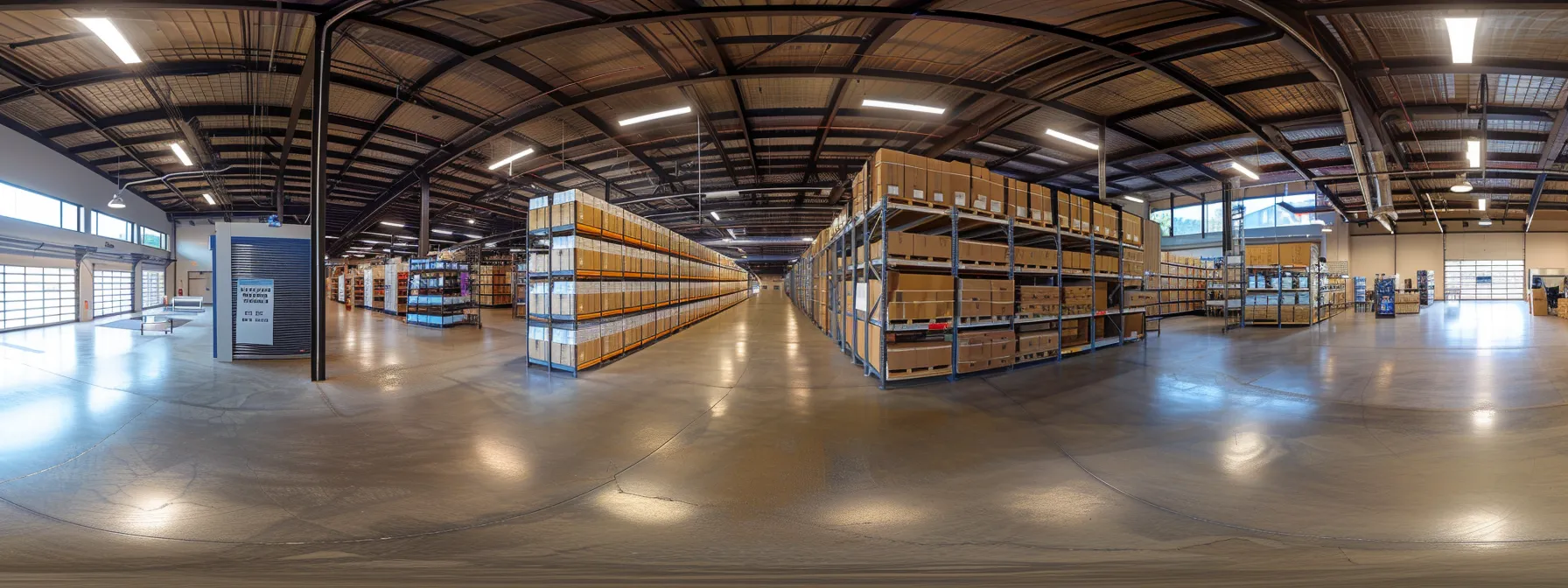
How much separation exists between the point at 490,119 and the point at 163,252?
25.5 metres

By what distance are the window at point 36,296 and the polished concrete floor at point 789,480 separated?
43.5ft

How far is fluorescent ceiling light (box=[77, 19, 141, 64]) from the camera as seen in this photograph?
5.18 meters

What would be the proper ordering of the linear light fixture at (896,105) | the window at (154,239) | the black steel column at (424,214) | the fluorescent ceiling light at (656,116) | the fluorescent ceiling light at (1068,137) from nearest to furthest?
the linear light fixture at (896,105) → the fluorescent ceiling light at (656,116) → the fluorescent ceiling light at (1068,137) → the black steel column at (424,214) → the window at (154,239)

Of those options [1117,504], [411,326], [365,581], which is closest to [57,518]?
[365,581]

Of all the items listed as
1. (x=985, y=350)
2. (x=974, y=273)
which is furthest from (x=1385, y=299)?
(x=985, y=350)

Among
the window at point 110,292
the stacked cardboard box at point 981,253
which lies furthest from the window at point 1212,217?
the window at point 110,292

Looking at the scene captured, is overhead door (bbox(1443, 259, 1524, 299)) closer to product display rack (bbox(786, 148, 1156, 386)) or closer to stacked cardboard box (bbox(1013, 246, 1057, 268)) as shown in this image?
product display rack (bbox(786, 148, 1156, 386))

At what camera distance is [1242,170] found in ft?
44.2

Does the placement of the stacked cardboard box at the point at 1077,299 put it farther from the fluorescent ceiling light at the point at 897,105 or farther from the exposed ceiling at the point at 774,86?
the fluorescent ceiling light at the point at 897,105

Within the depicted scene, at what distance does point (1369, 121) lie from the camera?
9.72 m

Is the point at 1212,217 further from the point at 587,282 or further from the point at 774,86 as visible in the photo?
the point at 587,282

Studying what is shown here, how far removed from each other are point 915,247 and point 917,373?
66.3 inches

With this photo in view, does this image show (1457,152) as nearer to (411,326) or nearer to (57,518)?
(57,518)

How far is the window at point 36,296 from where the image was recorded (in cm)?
1304
